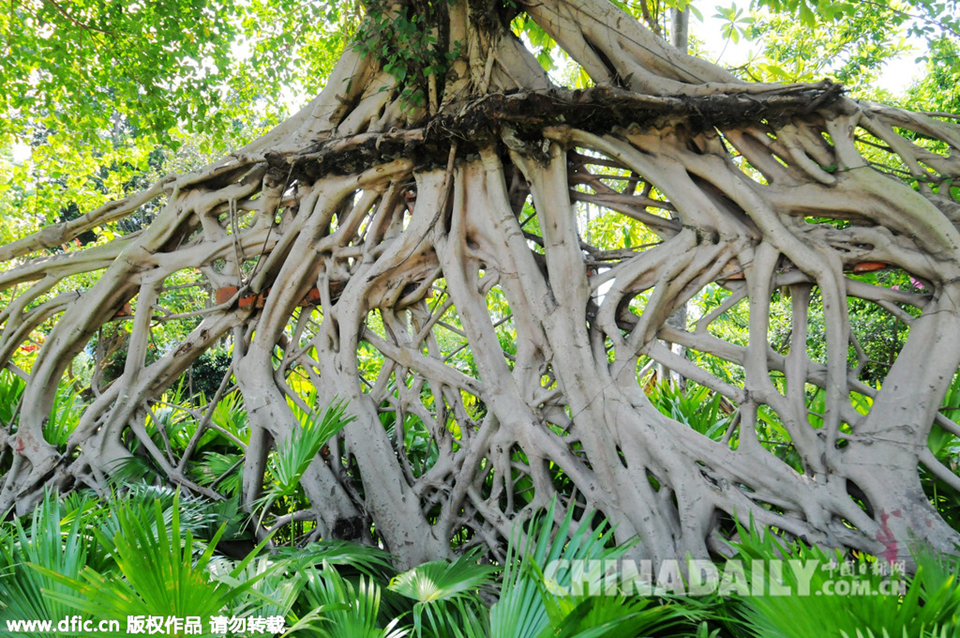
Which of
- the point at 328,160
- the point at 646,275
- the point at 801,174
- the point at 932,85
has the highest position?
the point at 932,85

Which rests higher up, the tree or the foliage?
the tree

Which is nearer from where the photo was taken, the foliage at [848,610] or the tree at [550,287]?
the foliage at [848,610]

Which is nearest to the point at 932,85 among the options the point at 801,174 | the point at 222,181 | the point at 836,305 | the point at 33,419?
the point at 801,174

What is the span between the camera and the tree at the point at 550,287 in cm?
264

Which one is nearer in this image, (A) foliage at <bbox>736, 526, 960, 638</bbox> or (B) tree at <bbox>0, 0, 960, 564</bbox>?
(A) foliage at <bbox>736, 526, 960, 638</bbox>

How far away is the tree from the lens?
2.64 meters

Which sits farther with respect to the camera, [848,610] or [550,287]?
[550,287]

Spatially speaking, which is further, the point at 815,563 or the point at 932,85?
the point at 932,85

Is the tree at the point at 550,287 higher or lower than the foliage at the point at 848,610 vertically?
higher

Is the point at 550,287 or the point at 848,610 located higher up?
the point at 550,287

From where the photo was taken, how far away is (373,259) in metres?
3.70

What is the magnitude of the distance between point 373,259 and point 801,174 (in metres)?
2.33

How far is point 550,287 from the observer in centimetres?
317

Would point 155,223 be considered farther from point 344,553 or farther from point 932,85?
point 932,85
